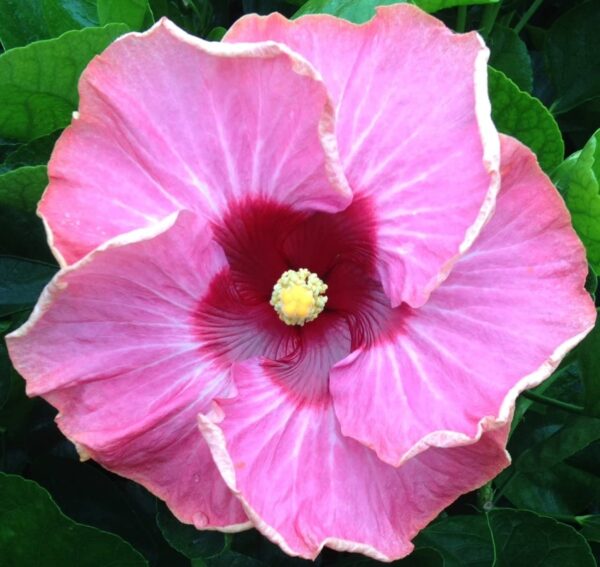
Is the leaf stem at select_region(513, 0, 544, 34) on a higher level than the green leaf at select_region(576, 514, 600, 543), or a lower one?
higher

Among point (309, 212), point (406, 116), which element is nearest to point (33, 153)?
point (309, 212)

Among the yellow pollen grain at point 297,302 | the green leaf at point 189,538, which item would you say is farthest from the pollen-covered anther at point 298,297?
the green leaf at point 189,538

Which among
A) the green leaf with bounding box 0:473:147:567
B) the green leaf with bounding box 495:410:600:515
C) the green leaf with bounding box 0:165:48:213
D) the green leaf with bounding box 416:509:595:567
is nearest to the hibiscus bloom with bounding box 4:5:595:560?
the green leaf with bounding box 0:165:48:213

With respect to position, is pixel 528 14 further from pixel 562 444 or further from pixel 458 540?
pixel 458 540

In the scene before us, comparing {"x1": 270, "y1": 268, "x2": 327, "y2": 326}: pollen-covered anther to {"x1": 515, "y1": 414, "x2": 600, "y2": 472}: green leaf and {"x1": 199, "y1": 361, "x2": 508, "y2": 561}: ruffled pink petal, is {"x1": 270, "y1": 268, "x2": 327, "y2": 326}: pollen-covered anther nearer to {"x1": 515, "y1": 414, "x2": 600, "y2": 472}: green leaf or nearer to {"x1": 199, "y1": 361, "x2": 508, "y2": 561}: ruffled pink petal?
{"x1": 199, "y1": 361, "x2": 508, "y2": 561}: ruffled pink petal

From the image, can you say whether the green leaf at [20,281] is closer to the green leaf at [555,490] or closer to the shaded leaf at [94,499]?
the shaded leaf at [94,499]

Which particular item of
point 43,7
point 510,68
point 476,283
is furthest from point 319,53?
point 510,68

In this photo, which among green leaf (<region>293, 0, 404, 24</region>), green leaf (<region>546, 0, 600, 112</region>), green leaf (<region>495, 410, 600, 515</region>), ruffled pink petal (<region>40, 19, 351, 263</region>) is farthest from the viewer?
green leaf (<region>546, 0, 600, 112</region>)
